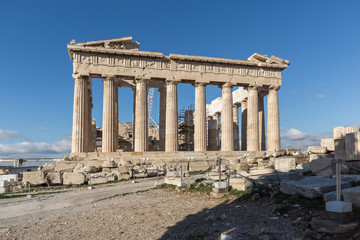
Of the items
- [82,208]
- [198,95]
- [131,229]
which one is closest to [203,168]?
[198,95]

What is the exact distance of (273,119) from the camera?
95.7 ft

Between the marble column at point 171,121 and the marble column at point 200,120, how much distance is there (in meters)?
2.01

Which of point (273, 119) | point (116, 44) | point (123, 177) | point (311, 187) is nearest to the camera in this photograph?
point (311, 187)

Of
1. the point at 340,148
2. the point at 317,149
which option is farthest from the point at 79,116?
the point at 340,148

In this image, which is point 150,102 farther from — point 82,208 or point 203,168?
point 82,208

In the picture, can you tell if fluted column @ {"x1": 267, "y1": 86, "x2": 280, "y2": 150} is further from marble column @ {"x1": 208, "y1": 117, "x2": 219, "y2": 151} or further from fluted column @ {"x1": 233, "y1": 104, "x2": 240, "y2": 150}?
marble column @ {"x1": 208, "y1": 117, "x2": 219, "y2": 151}

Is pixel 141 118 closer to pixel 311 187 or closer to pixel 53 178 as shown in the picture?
pixel 53 178

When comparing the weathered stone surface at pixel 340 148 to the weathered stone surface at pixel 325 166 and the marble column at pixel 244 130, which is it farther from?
the marble column at pixel 244 130

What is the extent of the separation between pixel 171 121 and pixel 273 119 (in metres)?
10.6

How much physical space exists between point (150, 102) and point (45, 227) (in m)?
44.4

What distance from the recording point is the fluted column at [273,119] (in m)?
28.9

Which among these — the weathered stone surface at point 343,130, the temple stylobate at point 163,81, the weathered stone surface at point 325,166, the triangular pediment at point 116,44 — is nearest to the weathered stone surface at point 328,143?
the weathered stone surface at point 343,130

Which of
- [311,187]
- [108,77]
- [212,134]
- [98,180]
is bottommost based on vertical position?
[98,180]

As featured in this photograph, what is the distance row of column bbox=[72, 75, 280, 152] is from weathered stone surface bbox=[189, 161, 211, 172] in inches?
247
